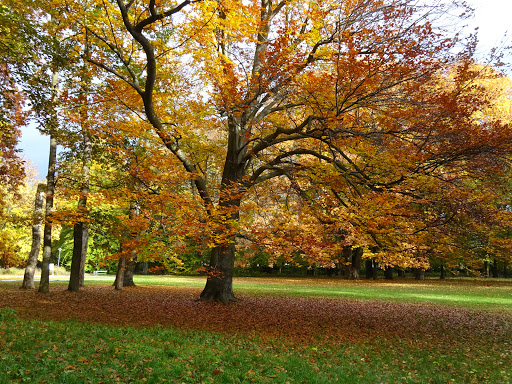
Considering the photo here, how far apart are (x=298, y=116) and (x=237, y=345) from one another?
10203 mm

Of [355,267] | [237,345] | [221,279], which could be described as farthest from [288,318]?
[355,267]

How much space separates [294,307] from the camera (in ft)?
48.1

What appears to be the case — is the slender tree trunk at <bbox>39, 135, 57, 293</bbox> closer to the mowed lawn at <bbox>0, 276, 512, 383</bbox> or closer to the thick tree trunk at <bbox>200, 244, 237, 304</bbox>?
the mowed lawn at <bbox>0, 276, 512, 383</bbox>

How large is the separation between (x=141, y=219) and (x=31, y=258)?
7688mm

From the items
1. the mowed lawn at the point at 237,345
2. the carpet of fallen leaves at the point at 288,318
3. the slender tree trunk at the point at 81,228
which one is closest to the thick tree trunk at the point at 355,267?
the carpet of fallen leaves at the point at 288,318

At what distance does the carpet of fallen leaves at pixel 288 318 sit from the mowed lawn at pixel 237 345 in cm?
3

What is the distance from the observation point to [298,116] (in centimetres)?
1559

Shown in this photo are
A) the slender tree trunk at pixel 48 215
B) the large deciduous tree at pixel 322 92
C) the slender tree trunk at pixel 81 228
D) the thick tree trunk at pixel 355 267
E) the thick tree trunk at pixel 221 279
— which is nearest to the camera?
the large deciduous tree at pixel 322 92

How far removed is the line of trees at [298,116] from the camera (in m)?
9.10

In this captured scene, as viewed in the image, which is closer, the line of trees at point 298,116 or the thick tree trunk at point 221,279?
the line of trees at point 298,116

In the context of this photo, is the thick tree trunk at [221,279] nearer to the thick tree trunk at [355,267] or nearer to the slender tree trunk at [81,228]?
the slender tree trunk at [81,228]

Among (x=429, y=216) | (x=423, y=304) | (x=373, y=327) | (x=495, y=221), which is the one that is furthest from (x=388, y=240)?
(x=423, y=304)

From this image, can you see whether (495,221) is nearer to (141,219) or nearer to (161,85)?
(141,219)

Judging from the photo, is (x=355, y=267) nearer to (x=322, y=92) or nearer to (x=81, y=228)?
(x=81, y=228)
